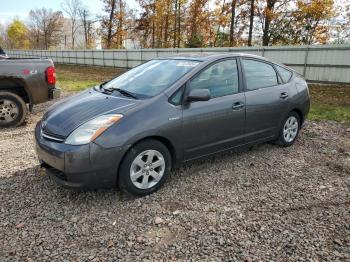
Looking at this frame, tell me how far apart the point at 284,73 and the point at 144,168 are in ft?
9.88

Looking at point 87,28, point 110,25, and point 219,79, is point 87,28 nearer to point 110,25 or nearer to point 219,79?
point 110,25

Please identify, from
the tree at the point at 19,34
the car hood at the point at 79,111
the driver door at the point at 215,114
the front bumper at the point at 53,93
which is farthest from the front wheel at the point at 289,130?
the tree at the point at 19,34

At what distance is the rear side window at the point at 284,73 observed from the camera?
5.14 meters

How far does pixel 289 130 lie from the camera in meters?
5.34

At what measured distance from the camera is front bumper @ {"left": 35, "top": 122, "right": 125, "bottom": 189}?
3207 millimetres

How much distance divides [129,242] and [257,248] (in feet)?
3.71

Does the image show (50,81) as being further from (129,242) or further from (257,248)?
(257,248)

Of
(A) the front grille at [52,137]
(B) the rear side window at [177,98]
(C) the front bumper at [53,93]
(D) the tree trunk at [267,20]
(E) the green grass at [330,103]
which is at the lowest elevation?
(E) the green grass at [330,103]

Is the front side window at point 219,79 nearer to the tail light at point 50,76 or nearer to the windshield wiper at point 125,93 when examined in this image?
the windshield wiper at point 125,93

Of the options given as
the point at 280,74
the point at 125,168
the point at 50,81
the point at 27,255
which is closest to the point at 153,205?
the point at 125,168

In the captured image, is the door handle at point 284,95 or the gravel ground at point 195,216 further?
the door handle at point 284,95

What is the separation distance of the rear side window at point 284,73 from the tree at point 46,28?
57011 millimetres

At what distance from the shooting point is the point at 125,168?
340 cm

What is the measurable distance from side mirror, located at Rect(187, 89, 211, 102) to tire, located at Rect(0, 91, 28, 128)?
4.41 m
